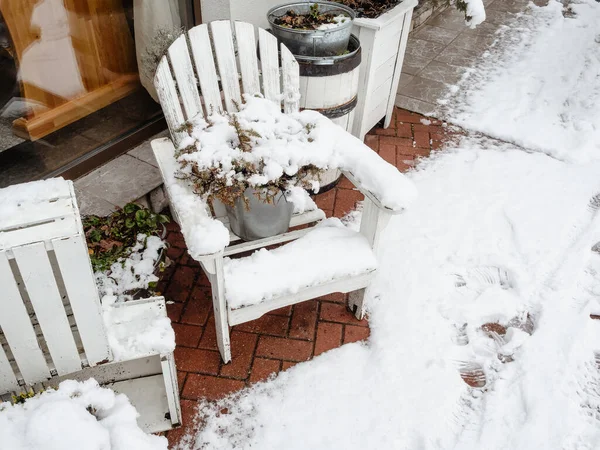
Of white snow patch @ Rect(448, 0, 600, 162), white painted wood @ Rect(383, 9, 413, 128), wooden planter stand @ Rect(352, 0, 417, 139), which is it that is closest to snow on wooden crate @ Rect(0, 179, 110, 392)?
wooden planter stand @ Rect(352, 0, 417, 139)

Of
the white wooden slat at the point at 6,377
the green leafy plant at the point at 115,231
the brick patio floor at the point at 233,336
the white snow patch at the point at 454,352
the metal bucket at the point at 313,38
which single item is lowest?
the brick patio floor at the point at 233,336

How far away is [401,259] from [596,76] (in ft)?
10.8

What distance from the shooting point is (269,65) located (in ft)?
8.20

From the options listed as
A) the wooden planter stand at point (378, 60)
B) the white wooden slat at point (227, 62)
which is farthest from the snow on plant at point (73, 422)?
the wooden planter stand at point (378, 60)

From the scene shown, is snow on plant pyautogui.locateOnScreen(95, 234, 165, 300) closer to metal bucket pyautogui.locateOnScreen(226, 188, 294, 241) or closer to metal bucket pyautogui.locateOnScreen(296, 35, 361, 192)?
metal bucket pyautogui.locateOnScreen(226, 188, 294, 241)

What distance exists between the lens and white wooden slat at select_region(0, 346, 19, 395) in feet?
5.35

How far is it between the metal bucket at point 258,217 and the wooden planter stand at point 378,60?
1.25 metres

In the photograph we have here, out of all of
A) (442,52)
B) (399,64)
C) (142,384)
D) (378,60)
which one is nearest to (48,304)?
A: (142,384)

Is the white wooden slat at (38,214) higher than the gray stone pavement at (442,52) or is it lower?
higher

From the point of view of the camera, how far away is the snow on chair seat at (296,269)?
6.49ft

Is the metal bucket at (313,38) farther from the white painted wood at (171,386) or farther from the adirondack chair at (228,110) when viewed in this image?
the white painted wood at (171,386)

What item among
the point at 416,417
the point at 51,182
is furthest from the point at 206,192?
the point at 416,417

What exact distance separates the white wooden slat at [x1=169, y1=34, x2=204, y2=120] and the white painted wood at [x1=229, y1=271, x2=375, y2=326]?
946 mm

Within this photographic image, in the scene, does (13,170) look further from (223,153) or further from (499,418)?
(499,418)
